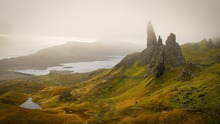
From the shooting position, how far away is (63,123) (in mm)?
70688

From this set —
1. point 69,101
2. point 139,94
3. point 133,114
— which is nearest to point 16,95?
point 69,101

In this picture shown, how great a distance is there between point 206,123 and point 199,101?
1264cm

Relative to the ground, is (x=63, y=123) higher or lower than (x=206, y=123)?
lower

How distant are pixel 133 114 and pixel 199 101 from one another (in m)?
22.8

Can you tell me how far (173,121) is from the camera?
54594 millimetres

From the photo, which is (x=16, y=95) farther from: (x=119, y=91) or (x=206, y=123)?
(x=206, y=123)

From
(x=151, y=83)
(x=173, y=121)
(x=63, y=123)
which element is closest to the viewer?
(x=173, y=121)

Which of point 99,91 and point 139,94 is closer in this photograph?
point 139,94

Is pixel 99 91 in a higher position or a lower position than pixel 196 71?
lower

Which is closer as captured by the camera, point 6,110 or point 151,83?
point 6,110

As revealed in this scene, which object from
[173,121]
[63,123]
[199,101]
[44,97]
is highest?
[199,101]

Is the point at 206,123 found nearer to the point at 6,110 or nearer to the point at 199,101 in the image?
the point at 199,101

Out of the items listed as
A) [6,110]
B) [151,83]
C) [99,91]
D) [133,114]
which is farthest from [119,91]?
[6,110]

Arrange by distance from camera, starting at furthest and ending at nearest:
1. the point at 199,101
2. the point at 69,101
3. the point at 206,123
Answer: the point at 69,101 < the point at 199,101 < the point at 206,123
